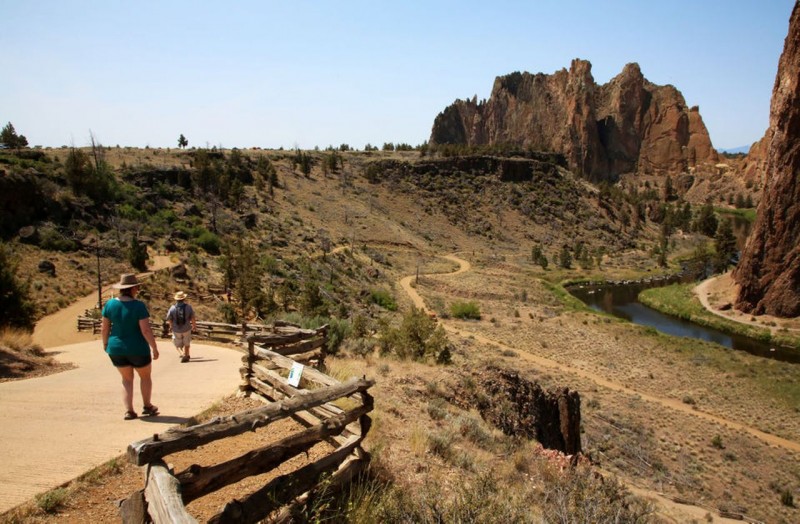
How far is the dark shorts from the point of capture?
7.01 metres

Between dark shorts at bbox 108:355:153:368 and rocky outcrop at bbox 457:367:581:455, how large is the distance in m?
8.71

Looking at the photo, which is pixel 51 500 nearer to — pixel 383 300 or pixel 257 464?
pixel 257 464

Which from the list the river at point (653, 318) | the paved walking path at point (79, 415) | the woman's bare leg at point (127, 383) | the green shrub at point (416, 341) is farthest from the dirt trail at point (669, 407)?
the river at point (653, 318)

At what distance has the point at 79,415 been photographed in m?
7.60

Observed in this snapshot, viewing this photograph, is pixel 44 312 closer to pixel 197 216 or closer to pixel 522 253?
pixel 197 216

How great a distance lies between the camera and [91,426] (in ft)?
23.5

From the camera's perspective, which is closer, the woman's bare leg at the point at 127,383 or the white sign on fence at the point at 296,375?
the woman's bare leg at the point at 127,383

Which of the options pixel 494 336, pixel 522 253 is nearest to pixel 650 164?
pixel 522 253

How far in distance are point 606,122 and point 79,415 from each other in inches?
6642

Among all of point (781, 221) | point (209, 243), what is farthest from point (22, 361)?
point (781, 221)

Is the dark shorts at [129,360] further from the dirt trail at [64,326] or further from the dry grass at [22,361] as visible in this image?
the dirt trail at [64,326]

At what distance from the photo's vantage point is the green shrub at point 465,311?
143 feet

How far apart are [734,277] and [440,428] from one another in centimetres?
5532

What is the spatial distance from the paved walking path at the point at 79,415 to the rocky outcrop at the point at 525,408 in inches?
274
